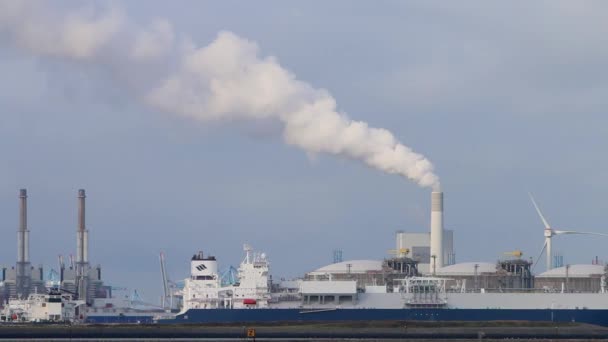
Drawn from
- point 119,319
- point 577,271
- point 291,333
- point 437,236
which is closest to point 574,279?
point 577,271

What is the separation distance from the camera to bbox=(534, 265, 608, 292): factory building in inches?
5630

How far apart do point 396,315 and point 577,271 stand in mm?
20852

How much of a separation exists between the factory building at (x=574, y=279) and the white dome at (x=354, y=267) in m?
16.0

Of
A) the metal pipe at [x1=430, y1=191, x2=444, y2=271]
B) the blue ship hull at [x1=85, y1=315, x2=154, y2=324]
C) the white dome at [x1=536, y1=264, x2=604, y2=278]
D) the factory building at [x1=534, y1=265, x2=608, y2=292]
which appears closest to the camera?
the factory building at [x1=534, y1=265, x2=608, y2=292]

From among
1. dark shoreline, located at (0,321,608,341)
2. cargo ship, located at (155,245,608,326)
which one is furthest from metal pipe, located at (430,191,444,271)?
dark shoreline, located at (0,321,608,341)

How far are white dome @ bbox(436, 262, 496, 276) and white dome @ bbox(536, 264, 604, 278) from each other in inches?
203

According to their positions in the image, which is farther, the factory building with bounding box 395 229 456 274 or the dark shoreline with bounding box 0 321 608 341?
the factory building with bounding box 395 229 456 274

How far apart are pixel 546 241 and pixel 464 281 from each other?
14.1 meters

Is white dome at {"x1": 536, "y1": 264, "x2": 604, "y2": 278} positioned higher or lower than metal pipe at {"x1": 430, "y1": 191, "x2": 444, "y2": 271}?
lower

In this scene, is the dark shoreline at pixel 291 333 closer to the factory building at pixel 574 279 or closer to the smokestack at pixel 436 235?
the factory building at pixel 574 279

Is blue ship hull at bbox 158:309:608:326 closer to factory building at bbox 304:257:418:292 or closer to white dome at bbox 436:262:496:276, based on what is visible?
factory building at bbox 304:257:418:292

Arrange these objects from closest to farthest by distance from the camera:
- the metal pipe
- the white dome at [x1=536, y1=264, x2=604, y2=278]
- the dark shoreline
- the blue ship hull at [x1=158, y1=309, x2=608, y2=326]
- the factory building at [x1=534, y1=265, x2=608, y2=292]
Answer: the dark shoreline
the blue ship hull at [x1=158, y1=309, x2=608, y2=326]
the factory building at [x1=534, y1=265, x2=608, y2=292]
the white dome at [x1=536, y1=264, x2=604, y2=278]
the metal pipe

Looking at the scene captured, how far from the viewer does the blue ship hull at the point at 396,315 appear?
442 ft

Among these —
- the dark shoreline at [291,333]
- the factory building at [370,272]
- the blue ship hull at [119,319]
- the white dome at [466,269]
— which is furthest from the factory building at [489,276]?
the dark shoreline at [291,333]
